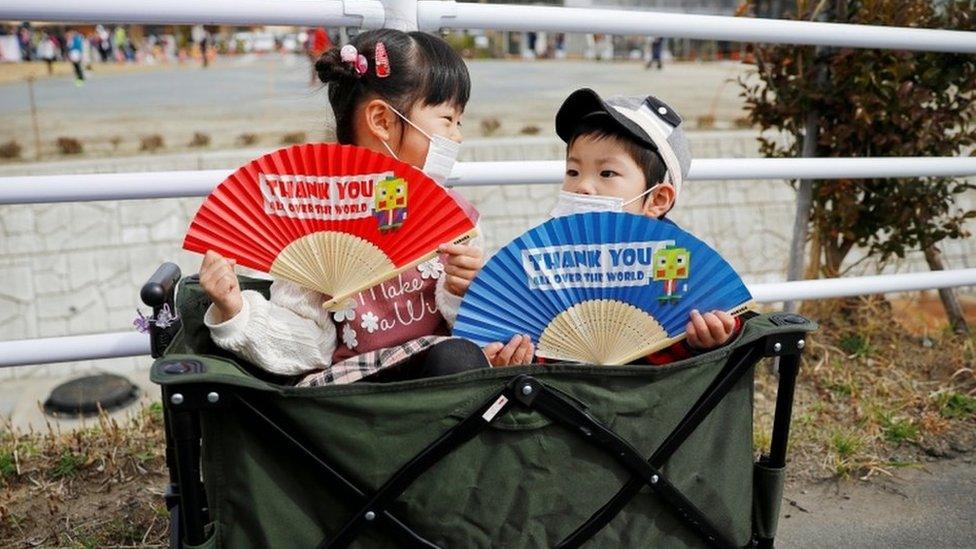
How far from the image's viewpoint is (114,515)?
2.20 metres

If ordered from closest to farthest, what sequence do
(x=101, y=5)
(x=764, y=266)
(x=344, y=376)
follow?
1. (x=344, y=376)
2. (x=101, y=5)
3. (x=764, y=266)

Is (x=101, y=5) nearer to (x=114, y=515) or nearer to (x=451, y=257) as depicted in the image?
(x=451, y=257)

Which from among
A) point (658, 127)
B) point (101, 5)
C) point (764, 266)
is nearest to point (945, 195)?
point (658, 127)

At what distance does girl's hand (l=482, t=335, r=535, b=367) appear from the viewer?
4.53 feet

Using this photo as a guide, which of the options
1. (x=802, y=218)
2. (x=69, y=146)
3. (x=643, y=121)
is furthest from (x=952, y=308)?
(x=69, y=146)

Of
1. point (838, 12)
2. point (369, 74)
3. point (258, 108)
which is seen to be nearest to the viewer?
point (369, 74)

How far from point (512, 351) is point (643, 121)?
0.62 metres

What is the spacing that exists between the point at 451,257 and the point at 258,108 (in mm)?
11897

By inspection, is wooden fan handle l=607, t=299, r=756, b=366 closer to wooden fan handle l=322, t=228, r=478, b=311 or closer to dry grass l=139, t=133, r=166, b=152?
wooden fan handle l=322, t=228, r=478, b=311

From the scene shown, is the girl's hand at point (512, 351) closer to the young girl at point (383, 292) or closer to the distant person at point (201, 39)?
the young girl at point (383, 292)

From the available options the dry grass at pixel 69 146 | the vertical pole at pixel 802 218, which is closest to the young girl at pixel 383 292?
the vertical pole at pixel 802 218

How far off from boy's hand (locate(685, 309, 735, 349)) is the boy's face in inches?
15.4

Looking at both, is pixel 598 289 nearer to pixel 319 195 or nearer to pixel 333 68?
pixel 319 195

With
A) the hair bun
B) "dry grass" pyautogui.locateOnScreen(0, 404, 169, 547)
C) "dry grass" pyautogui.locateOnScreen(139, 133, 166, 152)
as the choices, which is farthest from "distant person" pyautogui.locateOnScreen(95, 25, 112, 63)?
the hair bun
